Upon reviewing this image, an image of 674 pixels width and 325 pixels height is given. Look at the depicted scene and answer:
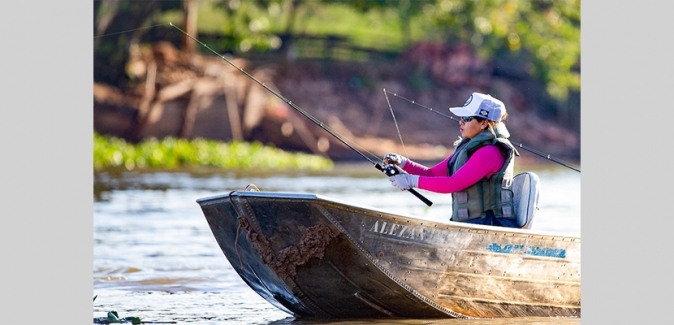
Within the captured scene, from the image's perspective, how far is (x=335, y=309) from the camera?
21.7ft

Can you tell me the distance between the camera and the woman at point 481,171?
21.4ft

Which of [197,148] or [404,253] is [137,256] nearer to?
[404,253]

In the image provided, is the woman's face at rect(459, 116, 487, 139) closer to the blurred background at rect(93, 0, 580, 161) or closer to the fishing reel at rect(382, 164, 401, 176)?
the fishing reel at rect(382, 164, 401, 176)

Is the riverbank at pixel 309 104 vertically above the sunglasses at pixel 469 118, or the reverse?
the riverbank at pixel 309 104

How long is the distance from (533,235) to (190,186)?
1230 centimetres

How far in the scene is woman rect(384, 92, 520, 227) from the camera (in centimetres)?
652

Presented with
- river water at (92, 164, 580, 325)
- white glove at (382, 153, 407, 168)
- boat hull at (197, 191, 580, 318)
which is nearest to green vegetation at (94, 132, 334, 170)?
river water at (92, 164, 580, 325)

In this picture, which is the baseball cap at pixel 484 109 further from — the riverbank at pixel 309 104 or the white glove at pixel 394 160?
the riverbank at pixel 309 104

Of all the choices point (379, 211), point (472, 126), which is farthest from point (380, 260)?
point (472, 126)

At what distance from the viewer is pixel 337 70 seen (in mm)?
34188

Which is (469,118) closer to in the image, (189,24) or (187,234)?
(187,234)

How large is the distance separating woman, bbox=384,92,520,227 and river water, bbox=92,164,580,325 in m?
0.44

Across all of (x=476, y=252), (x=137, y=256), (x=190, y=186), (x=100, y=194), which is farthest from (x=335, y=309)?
(x=190, y=186)

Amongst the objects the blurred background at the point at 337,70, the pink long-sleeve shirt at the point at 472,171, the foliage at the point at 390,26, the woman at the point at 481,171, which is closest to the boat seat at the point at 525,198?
the woman at the point at 481,171
